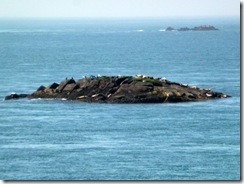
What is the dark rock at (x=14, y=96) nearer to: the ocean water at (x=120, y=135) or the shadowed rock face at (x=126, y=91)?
the shadowed rock face at (x=126, y=91)

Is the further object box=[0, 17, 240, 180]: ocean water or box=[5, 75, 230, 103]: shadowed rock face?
box=[5, 75, 230, 103]: shadowed rock face

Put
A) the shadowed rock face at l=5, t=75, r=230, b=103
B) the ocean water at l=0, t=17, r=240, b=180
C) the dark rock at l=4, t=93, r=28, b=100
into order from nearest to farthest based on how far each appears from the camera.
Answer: the ocean water at l=0, t=17, r=240, b=180 → the shadowed rock face at l=5, t=75, r=230, b=103 → the dark rock at l=4, t=93, r=28, b=100

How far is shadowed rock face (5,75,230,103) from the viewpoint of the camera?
101 metres

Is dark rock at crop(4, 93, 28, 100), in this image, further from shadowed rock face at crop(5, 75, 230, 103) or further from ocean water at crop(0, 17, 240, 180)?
ocean water at crop(0, 17, 240, 180)

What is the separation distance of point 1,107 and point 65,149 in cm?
2814

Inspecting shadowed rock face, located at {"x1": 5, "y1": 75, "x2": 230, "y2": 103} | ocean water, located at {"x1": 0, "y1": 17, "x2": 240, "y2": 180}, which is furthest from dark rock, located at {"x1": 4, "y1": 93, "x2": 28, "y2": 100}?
ocean water, located at {"x1": 0, "y1": 17, "x2": 240, "y2": 180}

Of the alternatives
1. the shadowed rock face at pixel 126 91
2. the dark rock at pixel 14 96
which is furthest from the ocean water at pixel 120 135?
the dark rock at pixel 14 96

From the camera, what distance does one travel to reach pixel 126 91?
3989 inches

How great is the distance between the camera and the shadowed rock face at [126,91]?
330 feet

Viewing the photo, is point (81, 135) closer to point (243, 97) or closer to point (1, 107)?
point (1, 107)

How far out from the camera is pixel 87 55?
183125 millimetres

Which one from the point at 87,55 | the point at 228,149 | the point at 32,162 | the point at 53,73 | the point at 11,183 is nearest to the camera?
the point at 11,183

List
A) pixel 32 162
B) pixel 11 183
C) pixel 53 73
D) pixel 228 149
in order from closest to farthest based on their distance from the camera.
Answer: pixel 11 183 < pixel 32 162 < pixel 228 149 < pixel 53 73

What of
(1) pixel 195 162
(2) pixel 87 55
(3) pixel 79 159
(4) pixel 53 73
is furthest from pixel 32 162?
(2) pixel 87 55
